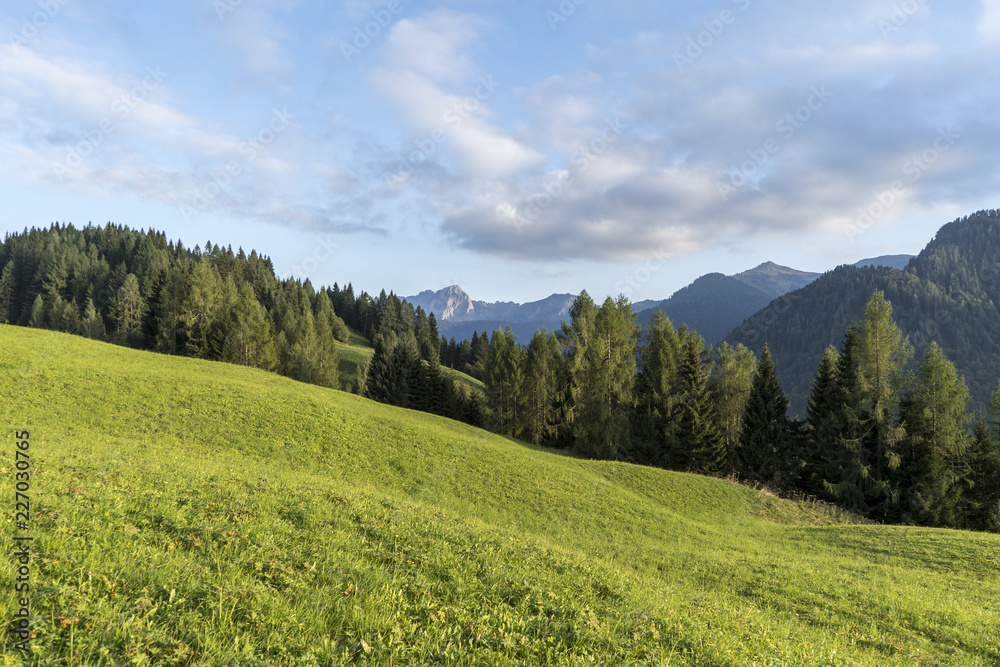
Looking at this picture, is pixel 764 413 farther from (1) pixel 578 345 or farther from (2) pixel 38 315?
(2) pixel 38 315

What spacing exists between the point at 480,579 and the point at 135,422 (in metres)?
25.4

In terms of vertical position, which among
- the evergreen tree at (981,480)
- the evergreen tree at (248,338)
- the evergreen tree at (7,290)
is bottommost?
the evergreen tree at (981,480)

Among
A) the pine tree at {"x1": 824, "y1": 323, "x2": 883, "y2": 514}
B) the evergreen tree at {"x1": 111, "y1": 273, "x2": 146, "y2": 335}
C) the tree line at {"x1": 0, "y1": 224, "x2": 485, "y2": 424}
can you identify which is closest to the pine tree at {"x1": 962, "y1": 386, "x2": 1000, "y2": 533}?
the pine tree at {"x1": 824, "y1": 323, "x2": 883, "y2": 514}

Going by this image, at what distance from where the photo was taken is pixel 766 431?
57.2 meters

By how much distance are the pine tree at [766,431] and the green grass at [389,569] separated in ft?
98.5

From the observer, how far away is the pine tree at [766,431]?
56312mm

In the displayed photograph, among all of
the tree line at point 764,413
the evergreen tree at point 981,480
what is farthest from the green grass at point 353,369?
the evergreen tree at point 981,480

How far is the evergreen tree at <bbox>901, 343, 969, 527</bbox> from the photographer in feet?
140

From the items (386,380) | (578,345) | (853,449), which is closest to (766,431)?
(853,449)

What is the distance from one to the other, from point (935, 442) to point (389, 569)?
192 feet

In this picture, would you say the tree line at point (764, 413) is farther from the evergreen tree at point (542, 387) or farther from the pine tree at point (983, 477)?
the evergreen tree at point (542, 387)

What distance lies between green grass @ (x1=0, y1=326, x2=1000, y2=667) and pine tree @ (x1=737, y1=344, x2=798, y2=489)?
3002 cm

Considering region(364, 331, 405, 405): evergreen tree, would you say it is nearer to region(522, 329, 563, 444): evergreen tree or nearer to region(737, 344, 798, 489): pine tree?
region(522, 329, 563, 444): evergreen tree

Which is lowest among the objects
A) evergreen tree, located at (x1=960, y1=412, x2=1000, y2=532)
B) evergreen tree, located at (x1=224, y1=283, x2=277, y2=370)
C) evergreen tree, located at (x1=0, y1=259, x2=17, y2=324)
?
evergreen tree, located at (x1=960, y1=412, x2=1000, y2=532)
